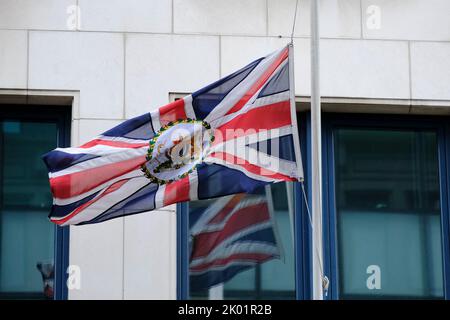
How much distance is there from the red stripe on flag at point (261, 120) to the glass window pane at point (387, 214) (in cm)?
244

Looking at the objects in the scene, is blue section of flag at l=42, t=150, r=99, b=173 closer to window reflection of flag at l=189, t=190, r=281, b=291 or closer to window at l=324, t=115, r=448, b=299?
window reflection of flag at l=189, t=190, r=281, b=291

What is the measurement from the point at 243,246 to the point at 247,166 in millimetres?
2198

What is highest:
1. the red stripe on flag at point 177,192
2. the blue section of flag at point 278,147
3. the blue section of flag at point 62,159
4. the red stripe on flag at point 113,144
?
the red stripe on flag at point 113,144

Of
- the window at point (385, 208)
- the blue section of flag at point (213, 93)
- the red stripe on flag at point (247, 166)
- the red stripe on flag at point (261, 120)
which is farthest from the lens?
the window at point (385, 208)

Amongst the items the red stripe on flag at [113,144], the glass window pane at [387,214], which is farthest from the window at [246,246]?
the red stripe on flag at [113,144]

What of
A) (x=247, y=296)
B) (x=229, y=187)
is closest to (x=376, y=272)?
(x=247, y=296)

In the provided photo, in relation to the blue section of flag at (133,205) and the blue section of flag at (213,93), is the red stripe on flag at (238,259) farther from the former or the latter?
the blue section of flag at (213,93)

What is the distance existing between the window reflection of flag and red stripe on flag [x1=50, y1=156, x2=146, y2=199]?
209cm

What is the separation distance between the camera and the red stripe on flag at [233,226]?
18.2 meters

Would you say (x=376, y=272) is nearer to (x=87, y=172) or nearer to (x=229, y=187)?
(x=229, y=187)

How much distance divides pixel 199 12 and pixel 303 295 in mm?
3919

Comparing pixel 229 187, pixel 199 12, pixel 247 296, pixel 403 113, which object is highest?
pixel 199 12

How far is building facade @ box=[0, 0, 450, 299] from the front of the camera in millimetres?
18156

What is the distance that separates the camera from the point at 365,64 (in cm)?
1859
